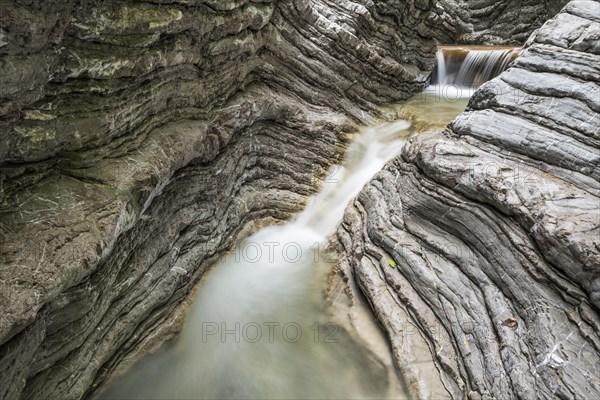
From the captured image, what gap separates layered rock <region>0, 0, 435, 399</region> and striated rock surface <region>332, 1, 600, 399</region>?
2.62 m

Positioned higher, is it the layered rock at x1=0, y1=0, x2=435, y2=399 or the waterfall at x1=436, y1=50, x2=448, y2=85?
the layered rock at x1=0, y1=0, x2=435, y2=399

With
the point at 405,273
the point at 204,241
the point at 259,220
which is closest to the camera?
the point at 405,273

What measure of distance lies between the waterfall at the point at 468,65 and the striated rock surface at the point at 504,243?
758 centimetres

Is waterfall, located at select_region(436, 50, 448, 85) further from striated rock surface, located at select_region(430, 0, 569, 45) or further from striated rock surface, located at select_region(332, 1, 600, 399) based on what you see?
striated rock surface, located at select_region(332, 1, 600, 399)

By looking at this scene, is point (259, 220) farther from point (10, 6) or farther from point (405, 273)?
point (10, 6)

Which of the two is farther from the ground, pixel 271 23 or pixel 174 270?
pixel 271 23

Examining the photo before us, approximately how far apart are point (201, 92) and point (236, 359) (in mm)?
4004

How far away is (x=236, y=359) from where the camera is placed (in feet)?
17.8

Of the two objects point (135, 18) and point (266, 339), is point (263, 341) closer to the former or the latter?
point (266, 339)

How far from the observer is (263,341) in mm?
5691

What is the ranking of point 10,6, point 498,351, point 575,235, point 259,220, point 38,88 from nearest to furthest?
point 10,6
point 38,88
point 575,235
point 498,351
point 259,220

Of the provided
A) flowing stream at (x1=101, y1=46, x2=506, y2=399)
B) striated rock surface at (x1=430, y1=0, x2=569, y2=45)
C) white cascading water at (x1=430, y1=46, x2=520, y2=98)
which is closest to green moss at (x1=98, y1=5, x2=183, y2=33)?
flowing stream at (x1=101, y1=46, x2=506, y2=399)

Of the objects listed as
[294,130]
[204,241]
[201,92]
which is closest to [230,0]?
[201,92]

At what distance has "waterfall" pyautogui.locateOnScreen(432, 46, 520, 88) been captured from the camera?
520 inches
